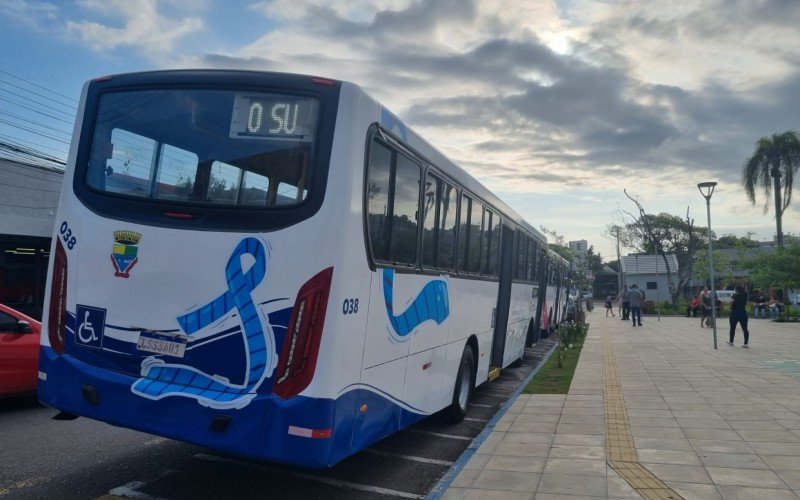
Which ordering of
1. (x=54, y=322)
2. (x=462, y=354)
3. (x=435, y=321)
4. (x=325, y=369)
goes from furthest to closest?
1. (x=462, y=354)
2. (x=435, y=321)
3. (x=54, y=322)
4. (x=325, y=369)

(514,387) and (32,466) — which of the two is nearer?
(32,466)

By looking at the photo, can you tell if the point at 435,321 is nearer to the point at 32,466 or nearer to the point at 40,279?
the point at 32,466

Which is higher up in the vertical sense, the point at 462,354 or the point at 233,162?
the point at 233,162

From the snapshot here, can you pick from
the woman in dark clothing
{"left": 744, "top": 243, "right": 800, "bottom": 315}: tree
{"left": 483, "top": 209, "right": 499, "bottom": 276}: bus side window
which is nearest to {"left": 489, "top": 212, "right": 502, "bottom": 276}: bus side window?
{"left": 483, "top": 209, "right": 499, "bottom": 276}: bus side window

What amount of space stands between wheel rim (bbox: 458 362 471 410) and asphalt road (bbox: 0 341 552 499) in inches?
23.3

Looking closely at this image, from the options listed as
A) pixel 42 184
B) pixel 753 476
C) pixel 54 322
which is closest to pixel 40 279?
pixel 42 184

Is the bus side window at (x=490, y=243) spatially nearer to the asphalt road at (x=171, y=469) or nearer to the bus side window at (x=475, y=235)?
the bus side window at (x=475, y=235)

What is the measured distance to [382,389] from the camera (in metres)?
5.40

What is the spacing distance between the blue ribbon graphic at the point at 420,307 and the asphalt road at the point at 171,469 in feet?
4.56

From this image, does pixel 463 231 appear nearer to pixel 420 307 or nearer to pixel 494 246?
pixel 420 307

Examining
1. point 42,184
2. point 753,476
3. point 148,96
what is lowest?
point 753,476

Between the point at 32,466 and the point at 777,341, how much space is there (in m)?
20.6

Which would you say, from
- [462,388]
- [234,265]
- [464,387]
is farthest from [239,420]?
[464,387]

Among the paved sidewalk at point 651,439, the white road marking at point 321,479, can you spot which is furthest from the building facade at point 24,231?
the paved sidewalk at point 651,439
